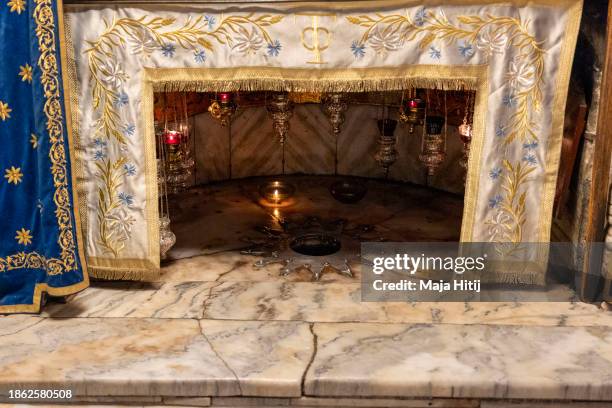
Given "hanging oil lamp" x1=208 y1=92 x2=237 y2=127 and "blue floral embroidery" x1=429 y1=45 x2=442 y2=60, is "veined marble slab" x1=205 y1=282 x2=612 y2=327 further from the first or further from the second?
"hanging oil lamp" x1=208 y1=92 x2=237 y2=127

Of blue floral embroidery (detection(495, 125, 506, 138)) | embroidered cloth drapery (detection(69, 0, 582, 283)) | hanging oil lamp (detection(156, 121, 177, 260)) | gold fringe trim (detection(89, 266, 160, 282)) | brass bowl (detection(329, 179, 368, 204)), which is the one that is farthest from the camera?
brass bowl (detection(329, 179, 368, 204))

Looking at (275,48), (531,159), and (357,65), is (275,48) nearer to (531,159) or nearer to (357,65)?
(357,65)

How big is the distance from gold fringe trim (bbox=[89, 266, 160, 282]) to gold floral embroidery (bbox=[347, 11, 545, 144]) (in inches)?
55.9

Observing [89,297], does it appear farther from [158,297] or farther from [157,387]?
[157,387]

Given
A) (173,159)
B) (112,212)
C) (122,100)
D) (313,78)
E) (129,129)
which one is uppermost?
(313,78)

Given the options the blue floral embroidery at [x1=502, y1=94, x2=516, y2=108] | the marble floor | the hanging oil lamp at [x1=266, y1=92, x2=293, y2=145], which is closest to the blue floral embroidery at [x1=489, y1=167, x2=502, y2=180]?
the blue floral embroidery at [x1=502, y1=94, x2=516, y2=108]

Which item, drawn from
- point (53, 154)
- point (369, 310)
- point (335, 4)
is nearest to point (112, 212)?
point (53, 154)

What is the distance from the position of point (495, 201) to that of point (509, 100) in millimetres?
452

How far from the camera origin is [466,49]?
3076 millimetres

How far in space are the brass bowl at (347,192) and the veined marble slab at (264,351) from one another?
1.58 m

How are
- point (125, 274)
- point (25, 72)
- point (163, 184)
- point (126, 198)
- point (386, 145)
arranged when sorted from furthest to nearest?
point (386, 145) < point (163, 184) < point (125, 274) < point (126, 198) < point (25, 72)

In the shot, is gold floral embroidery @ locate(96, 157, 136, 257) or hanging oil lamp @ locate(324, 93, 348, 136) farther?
hanging oil lamp @ locate(324, 93, 348, 136)

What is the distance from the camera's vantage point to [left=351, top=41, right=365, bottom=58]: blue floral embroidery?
3.09 meters

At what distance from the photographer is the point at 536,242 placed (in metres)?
3.34
